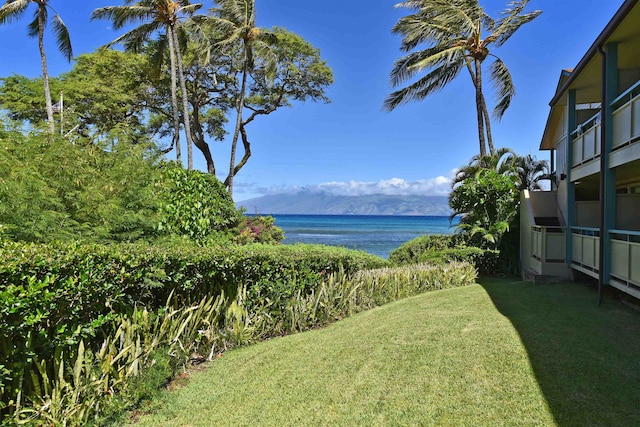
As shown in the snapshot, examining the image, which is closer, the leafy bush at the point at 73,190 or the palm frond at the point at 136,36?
the leafy bush at the point at 73,190

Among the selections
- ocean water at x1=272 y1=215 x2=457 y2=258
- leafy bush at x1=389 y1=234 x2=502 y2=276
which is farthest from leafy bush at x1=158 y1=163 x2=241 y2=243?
leafy bush at x1=389 y1=234 x2=502 y2=276

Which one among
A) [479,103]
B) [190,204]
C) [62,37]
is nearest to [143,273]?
[190,204]

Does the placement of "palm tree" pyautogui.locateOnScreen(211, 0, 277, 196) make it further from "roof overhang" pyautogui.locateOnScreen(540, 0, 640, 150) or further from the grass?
the grass

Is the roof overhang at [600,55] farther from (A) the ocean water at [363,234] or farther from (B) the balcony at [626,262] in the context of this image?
(A) the ocean water at [363,234]

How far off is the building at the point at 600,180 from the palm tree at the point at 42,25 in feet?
64.5

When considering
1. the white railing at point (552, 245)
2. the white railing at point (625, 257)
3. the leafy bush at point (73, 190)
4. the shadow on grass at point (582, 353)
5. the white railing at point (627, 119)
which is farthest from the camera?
the white railing at point (552, 245)

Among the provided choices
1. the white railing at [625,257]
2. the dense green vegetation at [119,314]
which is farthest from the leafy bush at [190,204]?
the white railing at [625,257]

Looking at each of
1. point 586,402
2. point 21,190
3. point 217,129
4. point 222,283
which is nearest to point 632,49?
point 586,402

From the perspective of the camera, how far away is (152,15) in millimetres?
19266

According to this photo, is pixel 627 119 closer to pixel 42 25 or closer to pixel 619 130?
pixel 619 130

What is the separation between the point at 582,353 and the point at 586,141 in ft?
22.1

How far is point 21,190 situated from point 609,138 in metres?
10.3

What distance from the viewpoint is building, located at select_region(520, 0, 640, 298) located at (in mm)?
6926

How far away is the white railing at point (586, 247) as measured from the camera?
8.30 m
